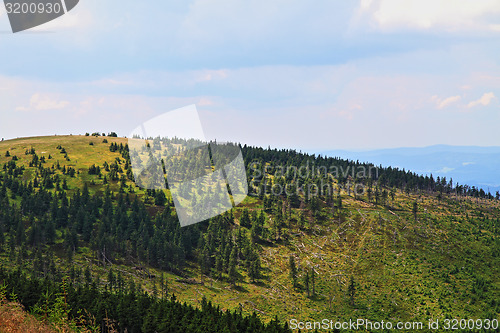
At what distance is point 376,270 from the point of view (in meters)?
149

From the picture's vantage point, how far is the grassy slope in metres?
124

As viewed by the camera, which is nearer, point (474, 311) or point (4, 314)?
point (4, 314)

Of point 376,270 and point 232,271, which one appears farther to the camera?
point 376,270

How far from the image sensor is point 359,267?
152 m

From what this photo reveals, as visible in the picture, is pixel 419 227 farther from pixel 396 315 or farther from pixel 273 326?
pixel 273 326

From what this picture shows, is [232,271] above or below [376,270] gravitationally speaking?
above

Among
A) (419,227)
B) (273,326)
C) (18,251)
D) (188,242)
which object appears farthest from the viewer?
(419,227)

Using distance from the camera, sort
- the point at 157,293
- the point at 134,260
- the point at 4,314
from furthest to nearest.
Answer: the point at 134,260 < the point at 157,293 < the point at 4,314

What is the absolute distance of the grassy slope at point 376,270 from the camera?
408ft

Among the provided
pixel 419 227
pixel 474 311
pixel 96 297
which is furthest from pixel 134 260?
pixel 419 227

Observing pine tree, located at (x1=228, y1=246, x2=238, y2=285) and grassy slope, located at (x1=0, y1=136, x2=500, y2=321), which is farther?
pine tree, located at (x1=228, y1=246, x2=238, y2=285)

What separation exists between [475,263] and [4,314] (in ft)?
579

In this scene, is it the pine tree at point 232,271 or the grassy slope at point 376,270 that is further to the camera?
the pine tree at point 232,271

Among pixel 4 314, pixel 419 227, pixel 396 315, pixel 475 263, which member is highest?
pixel 4 314
